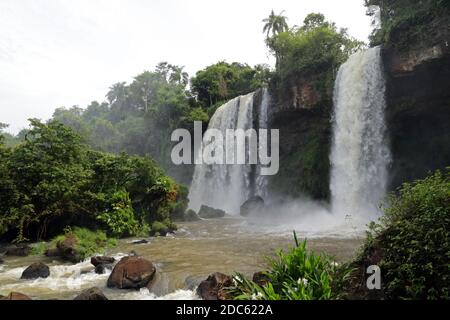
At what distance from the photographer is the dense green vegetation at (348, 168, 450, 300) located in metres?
4.75

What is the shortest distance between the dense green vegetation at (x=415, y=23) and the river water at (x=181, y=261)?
1021cm

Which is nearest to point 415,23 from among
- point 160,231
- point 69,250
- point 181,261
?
point 181,261

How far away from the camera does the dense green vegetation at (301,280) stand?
5102 millimetres

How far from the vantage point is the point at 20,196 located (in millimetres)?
14992

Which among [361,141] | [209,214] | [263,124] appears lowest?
[209,214]

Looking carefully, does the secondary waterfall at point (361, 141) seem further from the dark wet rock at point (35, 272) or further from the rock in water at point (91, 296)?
the rock in water at point (91, 296)

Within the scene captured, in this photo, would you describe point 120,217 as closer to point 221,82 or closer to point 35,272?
point 35,272

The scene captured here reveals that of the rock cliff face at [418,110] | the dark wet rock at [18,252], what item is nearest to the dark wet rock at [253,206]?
the rock cliff face at [418,110]

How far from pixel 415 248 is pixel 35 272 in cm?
951

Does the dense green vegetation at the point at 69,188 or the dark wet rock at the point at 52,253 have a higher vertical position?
the dense green vegetation at the point at 69,188

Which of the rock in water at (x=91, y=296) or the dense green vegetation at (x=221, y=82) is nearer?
the rock in water at (x=91, y=296)

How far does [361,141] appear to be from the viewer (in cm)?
2050

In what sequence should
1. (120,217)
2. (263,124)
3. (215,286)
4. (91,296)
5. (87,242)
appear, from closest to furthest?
1. (91,296)
2. (215,286)
3. (87,242)
4. (120,217)
5. (263,124)

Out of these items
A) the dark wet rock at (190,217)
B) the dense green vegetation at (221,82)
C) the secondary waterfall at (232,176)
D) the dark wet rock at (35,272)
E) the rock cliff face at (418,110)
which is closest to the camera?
the dark wet rock at (35,272)
